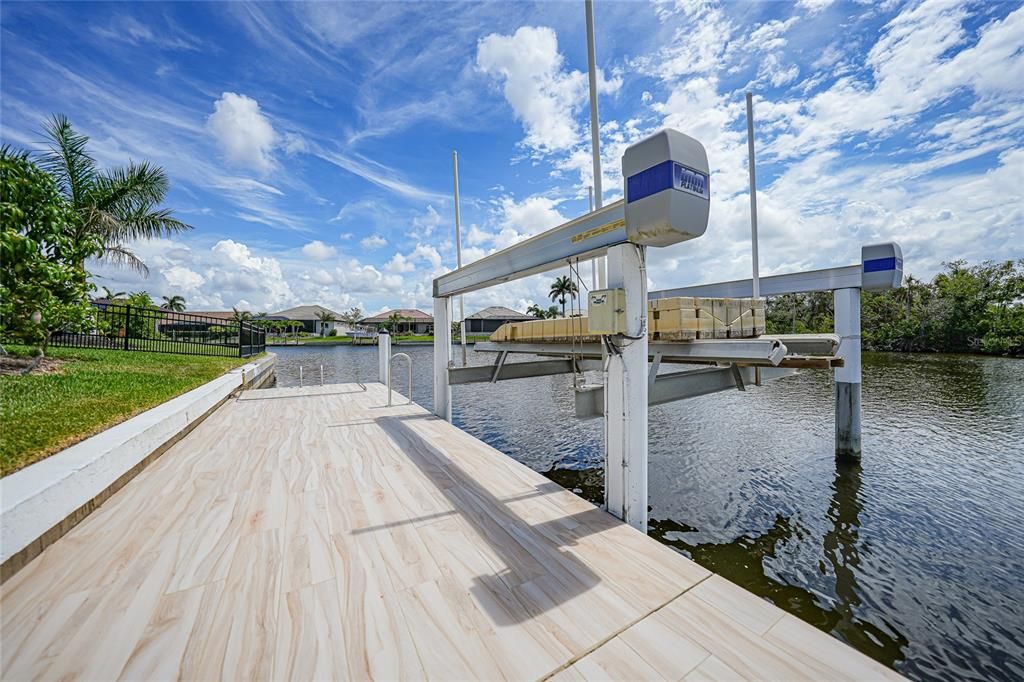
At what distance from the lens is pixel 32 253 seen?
3.46 meters

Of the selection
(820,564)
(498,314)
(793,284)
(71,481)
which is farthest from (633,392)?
(498,314)

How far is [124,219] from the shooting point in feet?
34.1

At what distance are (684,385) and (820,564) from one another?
2.06 m

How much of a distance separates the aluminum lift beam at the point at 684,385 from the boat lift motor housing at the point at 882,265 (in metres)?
1.98

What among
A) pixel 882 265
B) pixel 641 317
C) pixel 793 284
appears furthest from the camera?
pixel 793 284

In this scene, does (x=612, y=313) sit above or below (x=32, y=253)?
below

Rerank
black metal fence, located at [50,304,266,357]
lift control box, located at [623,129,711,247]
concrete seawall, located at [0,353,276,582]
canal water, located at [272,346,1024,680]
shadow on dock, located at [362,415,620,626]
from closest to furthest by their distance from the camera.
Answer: shadow on dock, located at [362,415,620,626]
concrete seawall, located at [0,353,276,582]
lift control box, located at [623,129,711,247]
canal water, located at [272,346,1024,680]
black metal fence, located at [50,304,266,357]

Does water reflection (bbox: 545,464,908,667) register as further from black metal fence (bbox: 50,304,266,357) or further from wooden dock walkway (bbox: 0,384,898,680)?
black metal fence (bbox: 50,304,266,357)

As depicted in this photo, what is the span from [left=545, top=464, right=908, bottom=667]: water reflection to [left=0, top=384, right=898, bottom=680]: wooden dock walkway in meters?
1.53

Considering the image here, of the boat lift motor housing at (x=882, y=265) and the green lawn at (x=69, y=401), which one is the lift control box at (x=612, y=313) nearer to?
the green lawn at (x=69, y=401)

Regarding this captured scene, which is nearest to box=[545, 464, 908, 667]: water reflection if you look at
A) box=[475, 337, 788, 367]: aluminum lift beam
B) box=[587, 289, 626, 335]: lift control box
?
box=[475, 337, 788, 367]: aluminum lift beam

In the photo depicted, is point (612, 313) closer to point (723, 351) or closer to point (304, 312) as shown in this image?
point (723, 351)

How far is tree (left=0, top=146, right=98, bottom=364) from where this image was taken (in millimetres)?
3319

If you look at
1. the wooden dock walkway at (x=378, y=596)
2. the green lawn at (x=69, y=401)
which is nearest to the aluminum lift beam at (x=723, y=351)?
the wooden dock walkway at (x=378, y=596)
